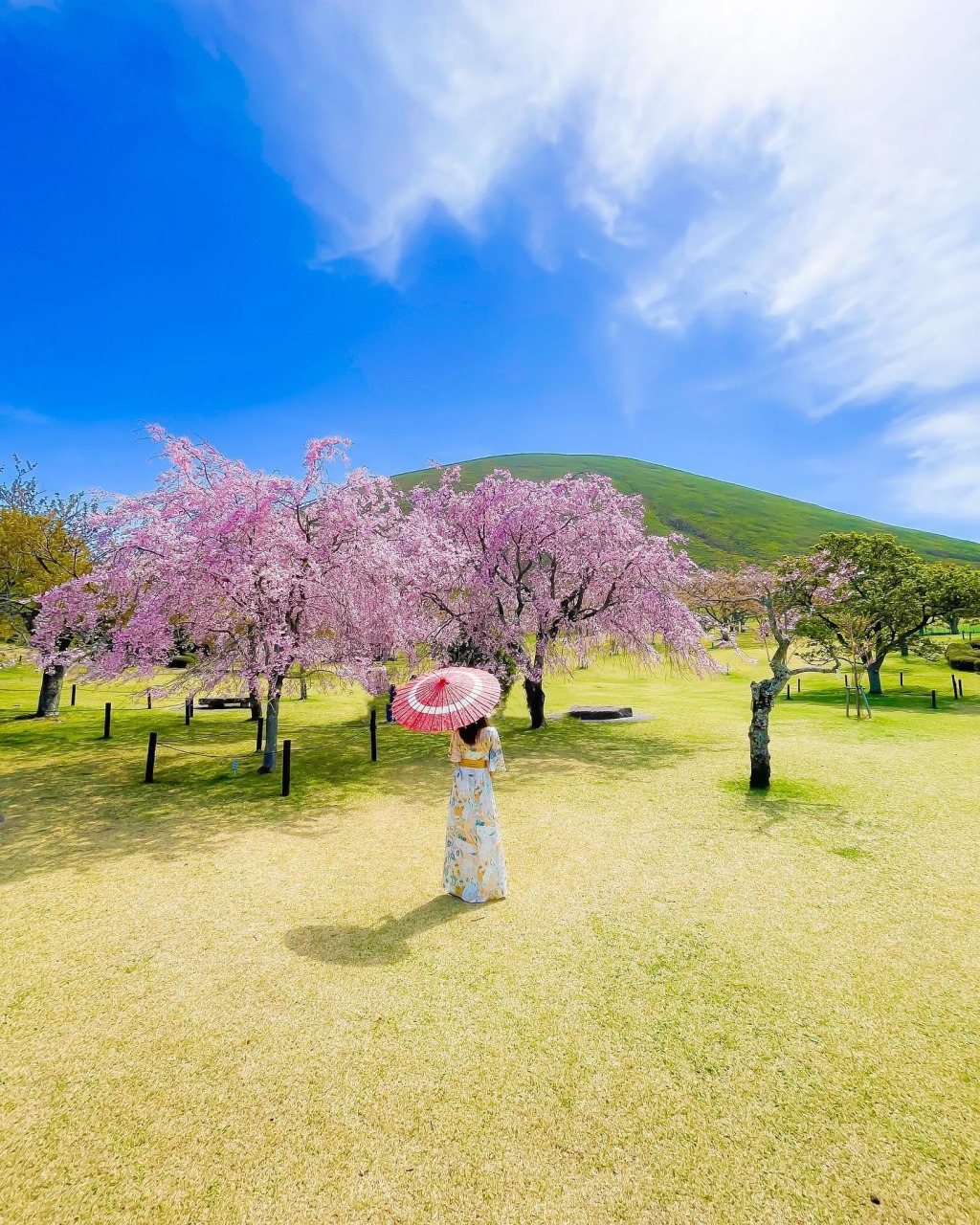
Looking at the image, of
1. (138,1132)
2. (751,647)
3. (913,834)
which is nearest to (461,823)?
(138,1132)

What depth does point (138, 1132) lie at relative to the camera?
12.6 feet

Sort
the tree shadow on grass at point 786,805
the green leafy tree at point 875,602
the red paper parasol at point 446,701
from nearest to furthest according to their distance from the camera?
the red paper parasol at point 446,701 < the tree shadow on grass at point 786,805 < the green leafy tree at point 875,602

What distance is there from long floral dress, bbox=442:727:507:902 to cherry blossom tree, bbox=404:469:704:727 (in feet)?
36.3

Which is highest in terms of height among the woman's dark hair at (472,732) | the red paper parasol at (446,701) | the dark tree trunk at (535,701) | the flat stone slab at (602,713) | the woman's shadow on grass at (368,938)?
the red paper parasol at (446,701)

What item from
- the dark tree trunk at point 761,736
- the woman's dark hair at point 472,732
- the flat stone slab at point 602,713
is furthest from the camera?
the flat stone slab at point 602,713

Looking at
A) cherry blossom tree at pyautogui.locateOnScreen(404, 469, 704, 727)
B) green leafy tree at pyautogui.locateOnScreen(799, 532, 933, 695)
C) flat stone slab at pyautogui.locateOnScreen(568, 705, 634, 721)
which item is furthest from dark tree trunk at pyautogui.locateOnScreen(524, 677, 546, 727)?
green leafy tree at pyautogui.locateOnScreen(799, 532, 933, 695)

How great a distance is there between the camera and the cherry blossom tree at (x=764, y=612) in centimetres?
1169

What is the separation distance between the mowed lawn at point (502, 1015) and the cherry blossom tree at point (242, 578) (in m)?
3.61

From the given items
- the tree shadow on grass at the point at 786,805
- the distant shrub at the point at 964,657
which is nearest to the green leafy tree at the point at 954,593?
the distant shrub at the point at 964,657

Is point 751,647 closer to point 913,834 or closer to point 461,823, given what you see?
point 913,834

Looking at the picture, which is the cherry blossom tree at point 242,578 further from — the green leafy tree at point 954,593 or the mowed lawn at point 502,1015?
the green leafy tree at point 954,593

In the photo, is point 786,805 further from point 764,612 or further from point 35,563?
point 35,563

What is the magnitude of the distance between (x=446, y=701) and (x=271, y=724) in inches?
329

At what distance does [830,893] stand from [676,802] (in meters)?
3.90
